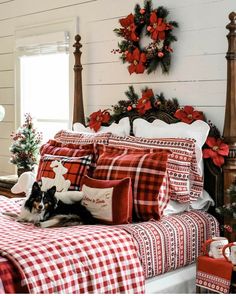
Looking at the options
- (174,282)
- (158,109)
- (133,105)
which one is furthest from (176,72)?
(174,282)

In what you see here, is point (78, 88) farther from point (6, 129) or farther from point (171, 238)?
point (171, 238)

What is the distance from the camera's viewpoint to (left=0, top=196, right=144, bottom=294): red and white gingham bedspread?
2.35 metres

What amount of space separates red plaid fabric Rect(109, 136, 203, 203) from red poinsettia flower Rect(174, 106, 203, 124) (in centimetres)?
28

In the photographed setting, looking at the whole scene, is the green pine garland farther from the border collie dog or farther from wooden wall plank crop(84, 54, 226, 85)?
the border collie dog

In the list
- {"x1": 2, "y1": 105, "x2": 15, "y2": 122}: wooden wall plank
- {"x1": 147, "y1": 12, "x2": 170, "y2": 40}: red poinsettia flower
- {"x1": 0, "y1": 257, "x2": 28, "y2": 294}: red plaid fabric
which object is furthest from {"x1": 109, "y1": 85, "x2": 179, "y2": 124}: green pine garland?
{"x1": 0, "y1": 257, "x2": 28, "y2": 294}: red plaid fabric

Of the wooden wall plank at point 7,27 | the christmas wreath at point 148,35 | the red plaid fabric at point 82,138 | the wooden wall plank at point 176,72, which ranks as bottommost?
the red plaid fabric at point 82,138

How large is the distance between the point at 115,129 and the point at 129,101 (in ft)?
0.90

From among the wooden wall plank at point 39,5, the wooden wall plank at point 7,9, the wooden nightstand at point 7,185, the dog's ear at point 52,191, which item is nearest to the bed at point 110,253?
the dog's ear at point 52,191

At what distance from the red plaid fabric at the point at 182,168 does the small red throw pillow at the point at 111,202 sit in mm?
334

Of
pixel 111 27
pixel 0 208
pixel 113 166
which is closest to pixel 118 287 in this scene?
pixel 113 166

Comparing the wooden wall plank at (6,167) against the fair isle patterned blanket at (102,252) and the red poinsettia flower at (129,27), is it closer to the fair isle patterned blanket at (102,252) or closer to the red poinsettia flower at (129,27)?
the red poinsettia flower at (129,27)

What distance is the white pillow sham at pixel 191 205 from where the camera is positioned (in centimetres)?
324

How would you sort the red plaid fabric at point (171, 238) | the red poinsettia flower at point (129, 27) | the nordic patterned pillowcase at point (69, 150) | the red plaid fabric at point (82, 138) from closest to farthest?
the red plaid fabric at point (171, 238) → the nordic patterned pillowcase at point (69, 150) → the red plaid fabric at point (82, 138) → the red poinsettia flower at point (129, 27)

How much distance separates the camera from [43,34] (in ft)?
16.0
